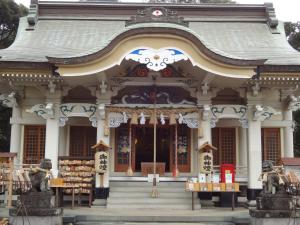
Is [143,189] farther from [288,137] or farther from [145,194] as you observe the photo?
[288,137]

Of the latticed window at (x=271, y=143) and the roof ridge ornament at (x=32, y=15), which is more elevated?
the roof ridge ornament at (x=32, y=15)

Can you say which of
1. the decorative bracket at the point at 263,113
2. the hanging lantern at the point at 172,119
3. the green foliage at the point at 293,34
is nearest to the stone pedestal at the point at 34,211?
the hanging lantern at the point at 172,119

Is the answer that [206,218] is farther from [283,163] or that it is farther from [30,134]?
[30,134]

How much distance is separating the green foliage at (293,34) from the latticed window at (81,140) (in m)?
17.2

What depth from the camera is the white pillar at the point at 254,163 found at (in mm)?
14203

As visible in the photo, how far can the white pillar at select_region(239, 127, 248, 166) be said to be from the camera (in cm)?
1567

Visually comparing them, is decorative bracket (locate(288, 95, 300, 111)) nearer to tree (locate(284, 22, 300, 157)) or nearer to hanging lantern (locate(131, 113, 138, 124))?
hanging lantern (locate(131, 113, 138, 124))

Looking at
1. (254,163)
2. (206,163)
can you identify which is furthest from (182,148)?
(254,163)

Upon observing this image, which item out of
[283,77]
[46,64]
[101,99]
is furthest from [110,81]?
[283,77]

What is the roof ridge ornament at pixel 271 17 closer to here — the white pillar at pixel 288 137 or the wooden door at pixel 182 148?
the white pillar at pixel 288 137

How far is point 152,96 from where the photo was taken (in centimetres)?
1481

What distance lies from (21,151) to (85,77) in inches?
152

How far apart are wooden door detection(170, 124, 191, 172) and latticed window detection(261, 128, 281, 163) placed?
2.75 meters

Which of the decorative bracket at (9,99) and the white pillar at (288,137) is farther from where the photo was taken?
the white pillar at (288,137)
